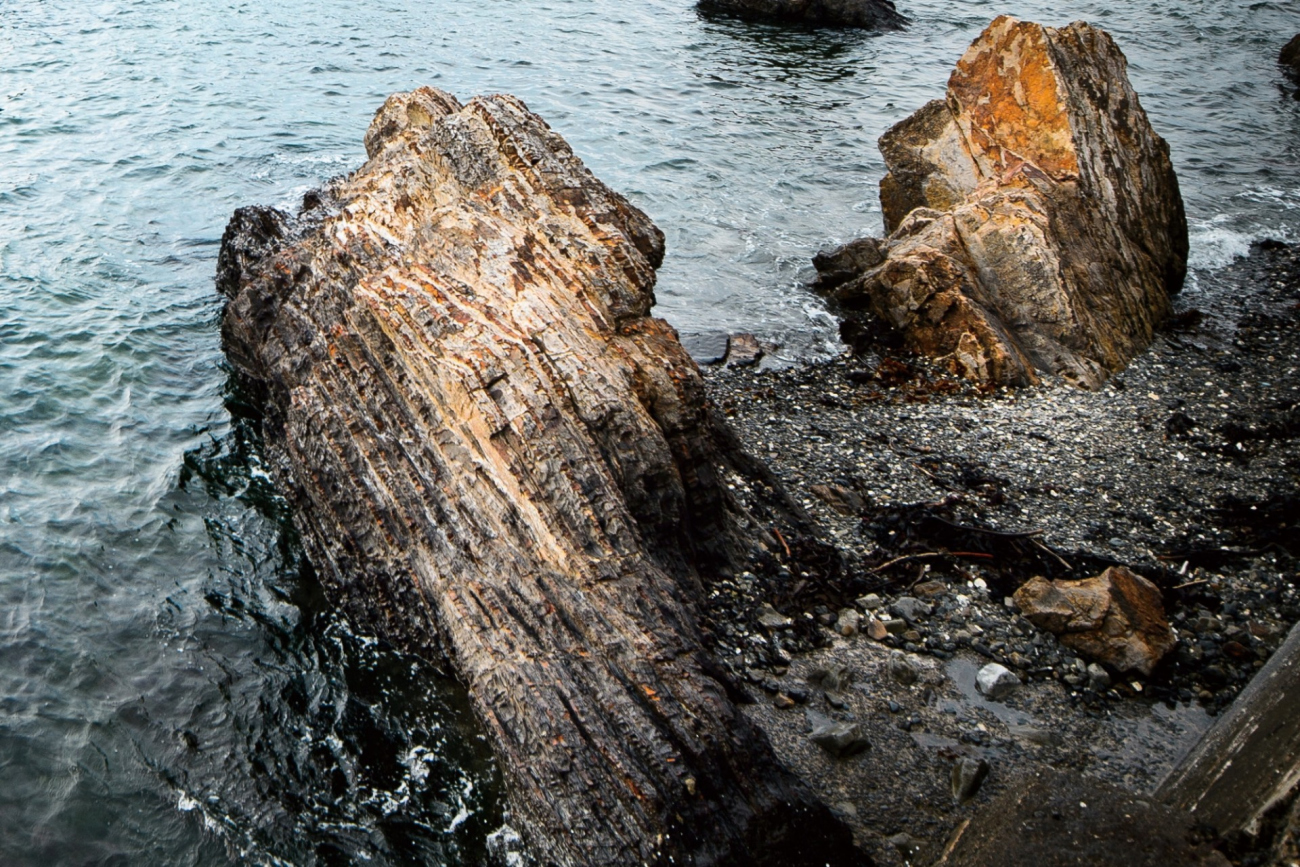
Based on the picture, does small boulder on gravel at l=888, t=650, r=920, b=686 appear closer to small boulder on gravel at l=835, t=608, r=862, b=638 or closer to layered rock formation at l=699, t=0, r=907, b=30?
small boulder on gravel at l=835, t=608, r=862, b=638

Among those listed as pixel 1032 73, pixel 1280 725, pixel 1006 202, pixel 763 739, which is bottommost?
pixel 763 739

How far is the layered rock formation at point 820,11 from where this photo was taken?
36938mm

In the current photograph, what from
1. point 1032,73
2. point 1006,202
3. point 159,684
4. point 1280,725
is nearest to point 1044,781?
point 1280,725

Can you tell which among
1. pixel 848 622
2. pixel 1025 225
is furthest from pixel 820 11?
pixel 848 622

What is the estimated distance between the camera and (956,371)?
15273 millimetres

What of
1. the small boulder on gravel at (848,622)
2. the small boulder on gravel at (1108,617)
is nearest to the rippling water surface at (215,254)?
the small boulder on gravel at (848,622)

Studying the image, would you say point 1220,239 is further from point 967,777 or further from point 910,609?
point 967,777

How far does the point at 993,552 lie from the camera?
36.8 feet

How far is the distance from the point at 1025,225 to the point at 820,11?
24494 millimetres

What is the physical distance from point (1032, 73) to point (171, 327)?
16.0 m

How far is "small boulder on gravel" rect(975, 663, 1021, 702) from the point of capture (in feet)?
31.2

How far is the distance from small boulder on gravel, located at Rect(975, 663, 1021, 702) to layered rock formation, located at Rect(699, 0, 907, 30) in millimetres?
32800

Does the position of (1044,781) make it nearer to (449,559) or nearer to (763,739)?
(763,739)

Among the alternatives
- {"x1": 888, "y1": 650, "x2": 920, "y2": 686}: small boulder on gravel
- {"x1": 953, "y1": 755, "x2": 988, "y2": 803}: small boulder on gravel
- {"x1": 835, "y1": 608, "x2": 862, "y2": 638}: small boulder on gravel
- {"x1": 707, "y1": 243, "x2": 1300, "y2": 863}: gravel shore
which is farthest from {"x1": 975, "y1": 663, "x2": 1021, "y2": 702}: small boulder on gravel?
{"x1": 835, "y1": 608, "x2": 862, "y2": 638}: small boulder on gravel
